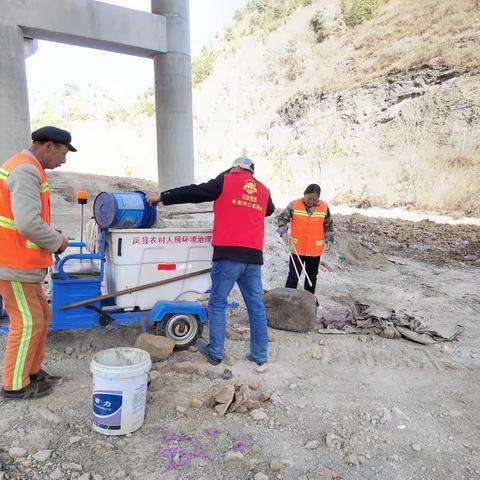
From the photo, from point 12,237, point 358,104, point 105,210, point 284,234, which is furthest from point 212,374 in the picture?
point 358,104

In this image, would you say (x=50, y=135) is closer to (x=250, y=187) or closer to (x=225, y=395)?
(x=250, y=187)

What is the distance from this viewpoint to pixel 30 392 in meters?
3.09

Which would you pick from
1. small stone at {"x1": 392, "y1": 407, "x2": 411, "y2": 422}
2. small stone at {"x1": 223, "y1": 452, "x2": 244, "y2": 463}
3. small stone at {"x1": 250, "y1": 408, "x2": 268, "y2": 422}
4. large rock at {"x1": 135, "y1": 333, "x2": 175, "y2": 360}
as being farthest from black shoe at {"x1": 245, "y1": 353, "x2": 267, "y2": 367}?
small stone at {"x1": 223, "y1": 452, "x2": 244, "y2": 463}

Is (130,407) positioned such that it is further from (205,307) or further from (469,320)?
(469,320)

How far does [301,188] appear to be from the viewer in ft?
73.0

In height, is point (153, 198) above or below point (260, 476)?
above

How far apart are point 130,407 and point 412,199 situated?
17016 millimetres

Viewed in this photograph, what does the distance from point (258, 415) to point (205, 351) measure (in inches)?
43.2

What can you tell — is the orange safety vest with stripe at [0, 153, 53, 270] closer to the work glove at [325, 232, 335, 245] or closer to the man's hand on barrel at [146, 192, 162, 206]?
the man's hand on barrel at [146, 192, 162, 206]

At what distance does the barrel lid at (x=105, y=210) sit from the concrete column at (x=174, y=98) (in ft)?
21.3

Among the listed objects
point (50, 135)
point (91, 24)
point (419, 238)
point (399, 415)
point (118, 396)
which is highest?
point (91, 24)

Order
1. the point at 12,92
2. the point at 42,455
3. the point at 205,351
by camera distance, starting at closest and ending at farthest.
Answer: the point at 42,455, the point at 205,351, the point at 12,92

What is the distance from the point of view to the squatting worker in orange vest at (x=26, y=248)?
110 inches

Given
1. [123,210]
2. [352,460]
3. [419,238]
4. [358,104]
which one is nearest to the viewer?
[352,460]
